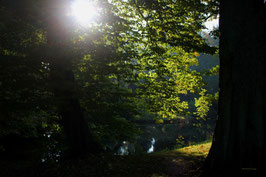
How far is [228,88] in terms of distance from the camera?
14.2 feet

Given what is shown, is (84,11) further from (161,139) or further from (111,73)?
(161,139)

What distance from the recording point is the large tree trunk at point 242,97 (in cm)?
406

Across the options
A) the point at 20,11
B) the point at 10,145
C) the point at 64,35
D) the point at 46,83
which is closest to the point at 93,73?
the point at 64,35

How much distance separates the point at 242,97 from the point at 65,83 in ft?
12.6

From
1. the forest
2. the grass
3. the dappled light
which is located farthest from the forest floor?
the dappled light

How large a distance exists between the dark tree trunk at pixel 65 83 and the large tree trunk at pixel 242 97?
11.7 feet

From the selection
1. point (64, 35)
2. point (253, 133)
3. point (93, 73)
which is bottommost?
point (253, 133)

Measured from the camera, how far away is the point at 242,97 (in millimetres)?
4156

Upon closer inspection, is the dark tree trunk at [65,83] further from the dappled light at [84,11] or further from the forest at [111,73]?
the dappled light at [84,11]

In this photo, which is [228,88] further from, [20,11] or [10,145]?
[10,145]

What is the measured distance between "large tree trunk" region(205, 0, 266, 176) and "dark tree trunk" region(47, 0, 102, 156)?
11.7ft

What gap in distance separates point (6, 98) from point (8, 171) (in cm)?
188

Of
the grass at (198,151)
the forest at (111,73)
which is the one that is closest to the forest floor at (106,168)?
the forest at (111,73)

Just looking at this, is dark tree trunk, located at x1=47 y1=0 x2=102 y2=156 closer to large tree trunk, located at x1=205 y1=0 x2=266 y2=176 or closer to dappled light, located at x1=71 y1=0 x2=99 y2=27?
dappled light, located at x1=71 y1=0 x2=99 y2=27
